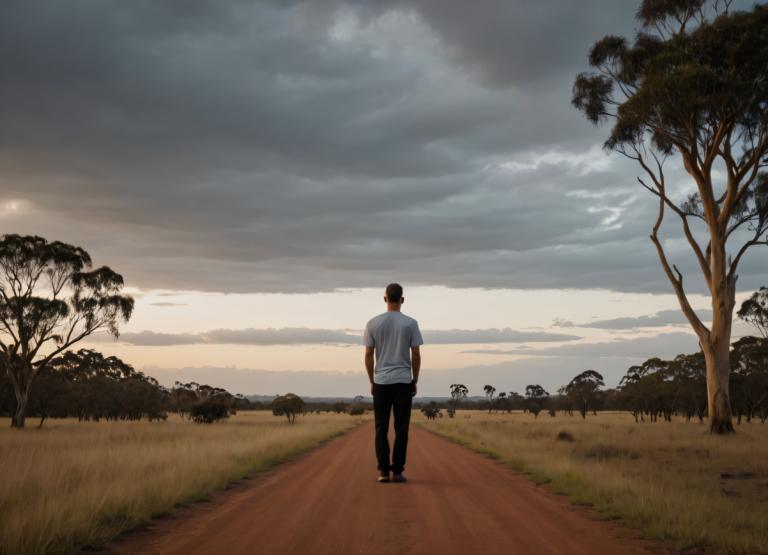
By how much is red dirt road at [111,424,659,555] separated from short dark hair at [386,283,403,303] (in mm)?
2473

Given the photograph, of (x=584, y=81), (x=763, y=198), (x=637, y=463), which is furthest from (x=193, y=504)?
(x=763, y=198)

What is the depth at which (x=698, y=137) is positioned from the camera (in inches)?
1041

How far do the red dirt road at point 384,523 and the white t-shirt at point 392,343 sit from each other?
1473mm

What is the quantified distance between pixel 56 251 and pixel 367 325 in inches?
1562

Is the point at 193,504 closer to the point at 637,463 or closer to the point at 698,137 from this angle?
the point at 637,463

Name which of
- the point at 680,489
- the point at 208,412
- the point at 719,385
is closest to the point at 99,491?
the point at 680,489

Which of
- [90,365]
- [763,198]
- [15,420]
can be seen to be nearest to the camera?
[763,198]

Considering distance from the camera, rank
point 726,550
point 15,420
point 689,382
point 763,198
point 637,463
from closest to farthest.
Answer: point 726,550, point 637,463, point 763,198, point 15,420, point 689,382

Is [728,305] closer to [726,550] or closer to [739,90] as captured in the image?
[739,90]

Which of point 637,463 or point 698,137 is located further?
point 698,137

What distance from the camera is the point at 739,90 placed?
950 inches

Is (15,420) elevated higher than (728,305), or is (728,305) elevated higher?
(728,305)

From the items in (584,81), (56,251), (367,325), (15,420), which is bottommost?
(15,420)

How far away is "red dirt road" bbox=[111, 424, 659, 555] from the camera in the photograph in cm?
556
